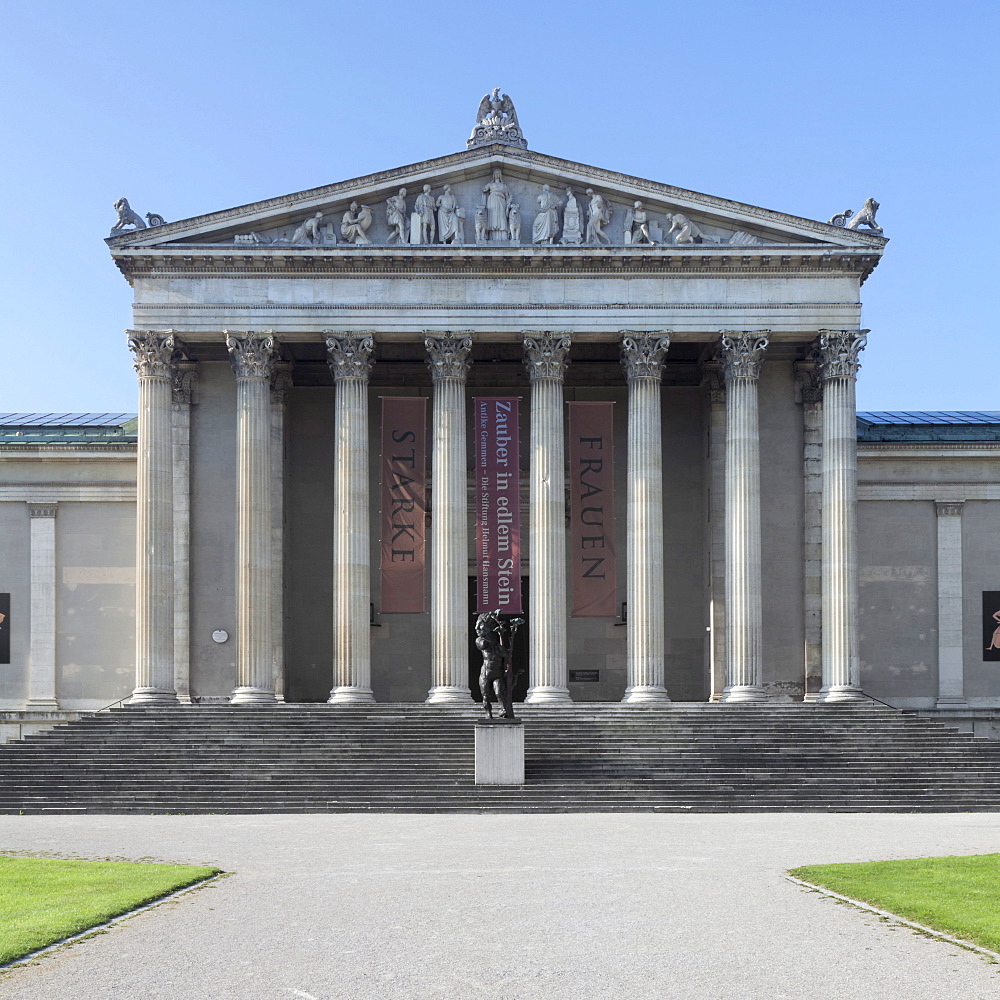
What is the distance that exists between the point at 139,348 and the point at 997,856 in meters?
32.9

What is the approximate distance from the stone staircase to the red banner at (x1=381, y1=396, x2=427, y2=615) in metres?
4.34

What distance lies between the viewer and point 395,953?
50.2 feet

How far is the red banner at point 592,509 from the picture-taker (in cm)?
4731

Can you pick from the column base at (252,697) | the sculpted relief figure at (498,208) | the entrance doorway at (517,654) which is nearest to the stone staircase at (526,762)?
the column base at (252,697)

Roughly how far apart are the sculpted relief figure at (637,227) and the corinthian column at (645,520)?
321cm

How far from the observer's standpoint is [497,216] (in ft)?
155

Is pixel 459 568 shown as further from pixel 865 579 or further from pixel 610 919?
pixel 610 919

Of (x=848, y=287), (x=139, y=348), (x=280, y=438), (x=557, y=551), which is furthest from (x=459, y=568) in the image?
(x=848, y=287)

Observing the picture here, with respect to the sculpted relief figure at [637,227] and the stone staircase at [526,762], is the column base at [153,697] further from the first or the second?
the sculpted relief figure at [637,227]

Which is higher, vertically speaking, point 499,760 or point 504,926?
point 504,926

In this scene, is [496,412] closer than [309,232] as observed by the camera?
No

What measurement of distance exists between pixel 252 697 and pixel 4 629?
12561 millimetres

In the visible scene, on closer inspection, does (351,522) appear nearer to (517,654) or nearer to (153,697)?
(153,697)

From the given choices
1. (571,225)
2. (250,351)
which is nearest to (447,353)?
(571,225)
